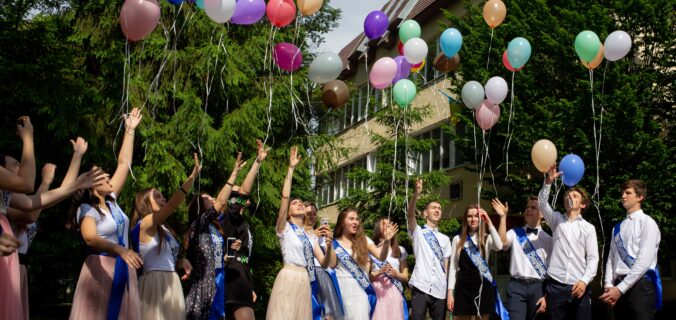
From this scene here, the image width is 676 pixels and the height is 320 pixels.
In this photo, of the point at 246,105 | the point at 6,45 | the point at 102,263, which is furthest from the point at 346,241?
the point at 6,45

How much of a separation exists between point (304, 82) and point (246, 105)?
6.35 feet

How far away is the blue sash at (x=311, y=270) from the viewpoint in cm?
720

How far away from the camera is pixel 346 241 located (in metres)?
7.91

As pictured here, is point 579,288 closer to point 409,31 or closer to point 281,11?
point 409,31

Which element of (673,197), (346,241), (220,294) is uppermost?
(673,197)

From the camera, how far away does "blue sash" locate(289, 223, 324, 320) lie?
7203mm

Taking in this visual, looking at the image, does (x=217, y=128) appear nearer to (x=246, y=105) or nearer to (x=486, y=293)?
(x=246, y=105)

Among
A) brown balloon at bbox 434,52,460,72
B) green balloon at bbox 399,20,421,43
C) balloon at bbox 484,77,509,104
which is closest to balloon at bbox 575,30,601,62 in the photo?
balloon at bbox 484,77,509,104

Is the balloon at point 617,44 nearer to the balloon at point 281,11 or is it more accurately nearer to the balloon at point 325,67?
the balloon at point 325,67

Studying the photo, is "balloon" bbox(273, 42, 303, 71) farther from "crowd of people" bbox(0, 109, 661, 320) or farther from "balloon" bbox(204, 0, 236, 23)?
"crowd of people" bbox(0, 109, 661, 320)

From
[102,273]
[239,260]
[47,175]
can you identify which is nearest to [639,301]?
[239,260]

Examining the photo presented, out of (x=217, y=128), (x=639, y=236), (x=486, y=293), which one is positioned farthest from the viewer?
(x=217, y=128)

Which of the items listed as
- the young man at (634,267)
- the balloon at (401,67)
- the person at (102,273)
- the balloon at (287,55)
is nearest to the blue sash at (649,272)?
the young man at (634,267)

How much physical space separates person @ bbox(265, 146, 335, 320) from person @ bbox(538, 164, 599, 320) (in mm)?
2257
